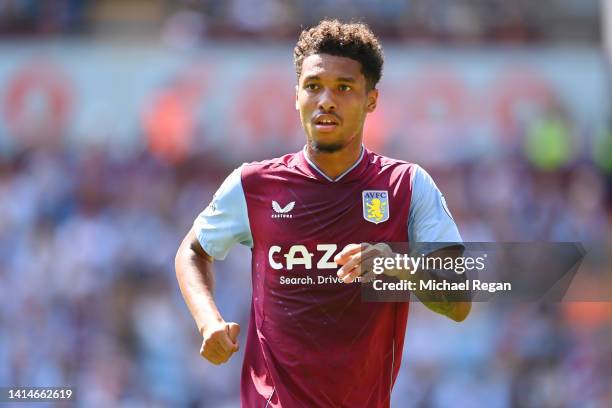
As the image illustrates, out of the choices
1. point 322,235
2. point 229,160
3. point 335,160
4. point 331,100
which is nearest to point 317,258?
point 322,235

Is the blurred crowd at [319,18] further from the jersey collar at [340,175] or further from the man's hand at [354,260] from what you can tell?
the man's hand at [354,260]

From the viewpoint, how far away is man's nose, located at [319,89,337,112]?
4.45m

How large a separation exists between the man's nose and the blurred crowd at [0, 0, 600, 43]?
9895 millimetres

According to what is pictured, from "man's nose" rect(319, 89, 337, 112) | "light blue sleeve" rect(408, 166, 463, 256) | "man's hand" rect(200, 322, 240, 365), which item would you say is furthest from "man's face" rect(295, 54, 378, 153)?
"man's hand" rect(200, 322, 240, 365)

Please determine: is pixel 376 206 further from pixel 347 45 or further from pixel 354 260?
pixel 347 45

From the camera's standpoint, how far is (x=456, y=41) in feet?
46.6

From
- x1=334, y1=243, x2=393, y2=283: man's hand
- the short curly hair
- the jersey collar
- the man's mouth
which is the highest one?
the short curly hair

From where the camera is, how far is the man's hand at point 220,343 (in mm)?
4102

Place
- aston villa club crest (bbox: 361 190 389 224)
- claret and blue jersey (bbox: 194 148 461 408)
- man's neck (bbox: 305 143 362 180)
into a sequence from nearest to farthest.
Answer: claret and blue jersey (bbox: 194 148 461 408)
aston villa club crest (bbox: 361 190 389 224)
man's neck (bbox: 305 143 362 180)

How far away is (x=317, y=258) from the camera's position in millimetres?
4457

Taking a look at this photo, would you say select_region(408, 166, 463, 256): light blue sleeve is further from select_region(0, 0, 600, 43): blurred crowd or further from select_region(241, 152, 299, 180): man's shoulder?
select_region(0, 0, 600, 43): blurred crowd

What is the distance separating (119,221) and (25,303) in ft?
4.75

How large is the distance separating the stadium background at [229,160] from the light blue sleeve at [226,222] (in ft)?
21.5

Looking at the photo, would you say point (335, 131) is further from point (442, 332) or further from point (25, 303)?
point (25, 303)
